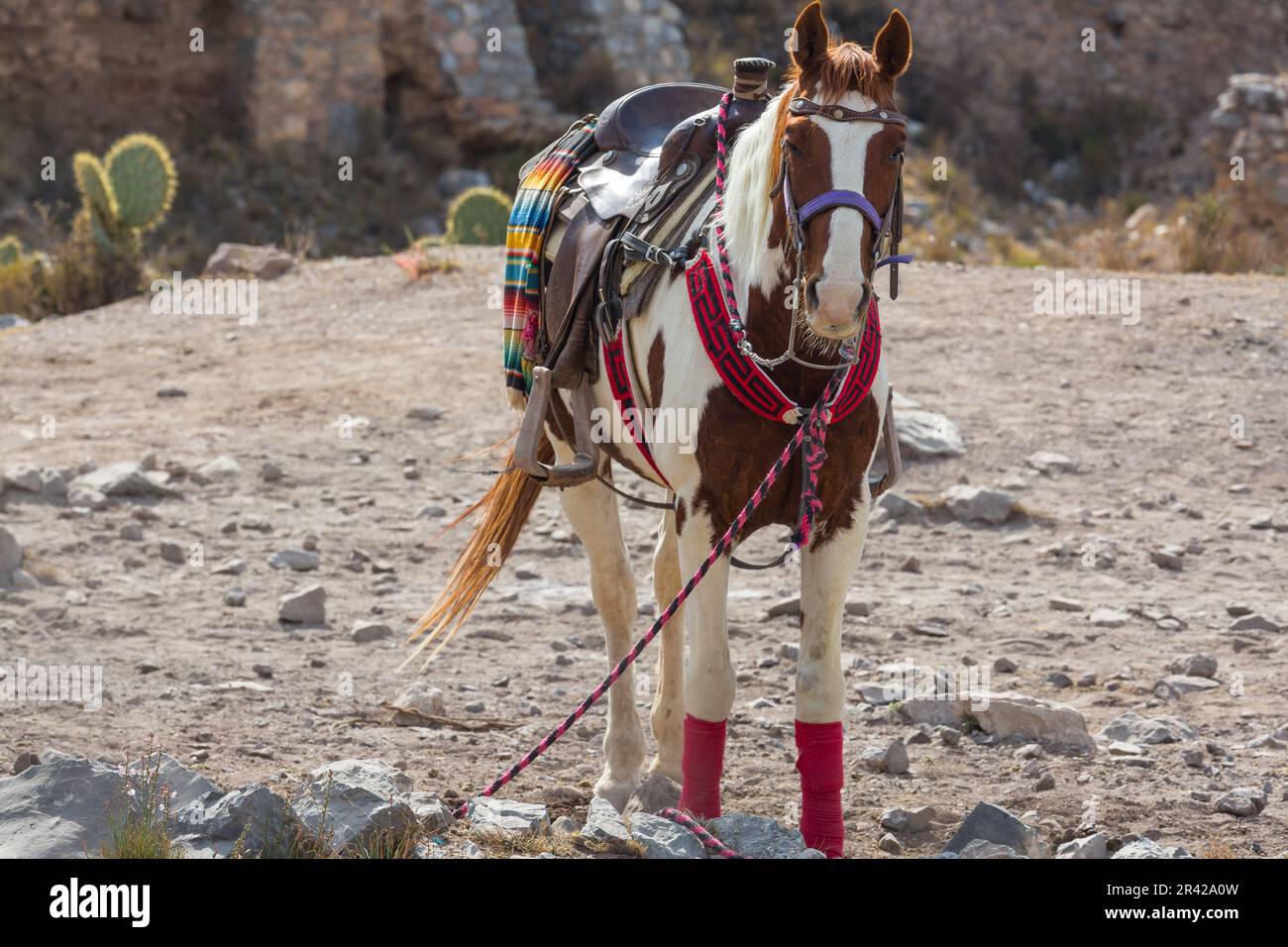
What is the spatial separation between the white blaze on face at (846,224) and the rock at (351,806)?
1574 mm

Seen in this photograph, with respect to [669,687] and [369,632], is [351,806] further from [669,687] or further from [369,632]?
[369,632]

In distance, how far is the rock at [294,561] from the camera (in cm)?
698

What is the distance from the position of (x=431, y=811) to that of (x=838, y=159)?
188cm

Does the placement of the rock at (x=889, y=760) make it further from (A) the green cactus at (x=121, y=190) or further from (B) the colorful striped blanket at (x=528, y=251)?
(A) the green cactus at (x=121, y=190)

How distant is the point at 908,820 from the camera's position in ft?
13.9

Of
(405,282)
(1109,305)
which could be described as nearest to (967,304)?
(1109,305)

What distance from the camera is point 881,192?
10.8ft

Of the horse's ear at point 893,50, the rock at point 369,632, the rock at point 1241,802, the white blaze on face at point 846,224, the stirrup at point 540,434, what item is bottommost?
the rock at point 369,632

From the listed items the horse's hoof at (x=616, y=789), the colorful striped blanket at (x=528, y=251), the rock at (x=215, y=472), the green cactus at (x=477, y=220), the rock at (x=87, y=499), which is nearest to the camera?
the horse's hoof at (x=616, y=789)

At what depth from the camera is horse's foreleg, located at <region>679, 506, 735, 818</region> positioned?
12.6 ft

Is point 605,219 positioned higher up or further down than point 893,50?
further down
